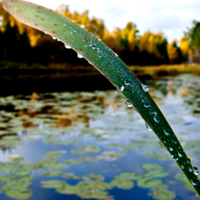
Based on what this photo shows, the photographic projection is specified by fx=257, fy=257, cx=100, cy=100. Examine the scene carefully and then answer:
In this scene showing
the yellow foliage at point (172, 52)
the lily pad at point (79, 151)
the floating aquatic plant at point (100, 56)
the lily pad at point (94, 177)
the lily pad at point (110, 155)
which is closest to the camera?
the floating aquatic plant at point (100, 56)

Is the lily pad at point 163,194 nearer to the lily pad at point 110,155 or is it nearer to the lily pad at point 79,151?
the lily pad at point 110,155

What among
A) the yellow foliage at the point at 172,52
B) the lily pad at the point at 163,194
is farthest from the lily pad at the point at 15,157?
the yellow foliage at the point at 172,52

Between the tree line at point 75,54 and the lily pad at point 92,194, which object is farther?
the tree line at point 75,54

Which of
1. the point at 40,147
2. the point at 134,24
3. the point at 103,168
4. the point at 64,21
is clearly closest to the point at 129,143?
the point at 103,168

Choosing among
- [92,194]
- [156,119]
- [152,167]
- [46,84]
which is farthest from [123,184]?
[46,84]

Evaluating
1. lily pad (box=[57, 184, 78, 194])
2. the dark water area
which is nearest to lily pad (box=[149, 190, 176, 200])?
lily pad (box=[57, 184, 78, 194])

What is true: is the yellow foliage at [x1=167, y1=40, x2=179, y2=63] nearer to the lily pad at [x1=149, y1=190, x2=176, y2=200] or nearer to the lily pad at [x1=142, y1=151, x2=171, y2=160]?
the lily pad at [x1=142, y1=151, x2=171, y2=160]

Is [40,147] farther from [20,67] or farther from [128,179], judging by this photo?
[20,67]
